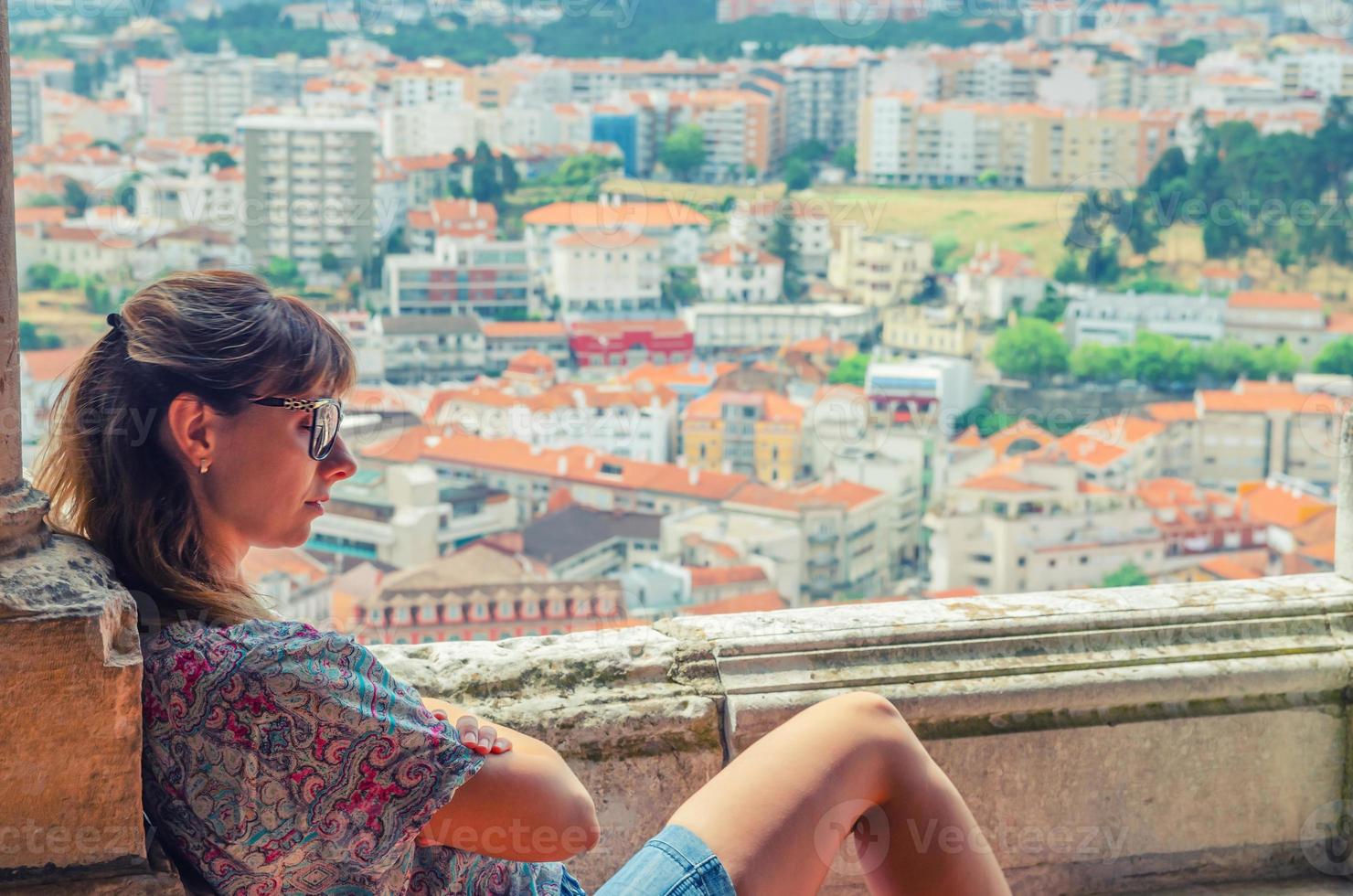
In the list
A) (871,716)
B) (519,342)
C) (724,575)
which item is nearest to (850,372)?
(519,342)

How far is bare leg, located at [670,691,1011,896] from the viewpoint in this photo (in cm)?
Answer: 70

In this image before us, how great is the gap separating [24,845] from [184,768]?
3.4 inches

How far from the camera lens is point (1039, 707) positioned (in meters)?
1.06

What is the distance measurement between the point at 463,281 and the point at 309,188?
3.69 m

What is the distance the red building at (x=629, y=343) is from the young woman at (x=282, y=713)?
26.6 m

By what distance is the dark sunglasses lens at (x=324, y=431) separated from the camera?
0.68 m

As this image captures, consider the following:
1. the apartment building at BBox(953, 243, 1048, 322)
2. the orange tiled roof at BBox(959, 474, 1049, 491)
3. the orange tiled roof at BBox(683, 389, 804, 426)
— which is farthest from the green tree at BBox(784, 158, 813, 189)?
the orange tiled roof at BBox(959, 474, 1049, 491)

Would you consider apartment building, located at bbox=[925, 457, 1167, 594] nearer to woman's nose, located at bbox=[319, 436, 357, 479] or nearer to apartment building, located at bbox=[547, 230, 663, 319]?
apartment building, located at bbox=[547, 230, 663, 319]

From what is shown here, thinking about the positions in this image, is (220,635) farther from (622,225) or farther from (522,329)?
(622,225)

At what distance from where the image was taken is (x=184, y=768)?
0.62m

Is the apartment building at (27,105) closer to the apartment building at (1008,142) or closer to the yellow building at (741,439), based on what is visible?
the yellow building at (741,439)

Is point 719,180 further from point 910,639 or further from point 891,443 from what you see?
point 910,639

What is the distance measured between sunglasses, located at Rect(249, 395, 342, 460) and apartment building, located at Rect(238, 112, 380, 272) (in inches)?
1070

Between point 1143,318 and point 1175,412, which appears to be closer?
point 1175,412
